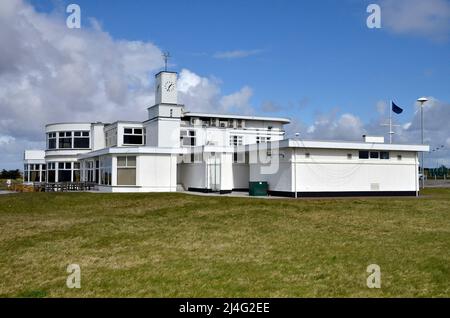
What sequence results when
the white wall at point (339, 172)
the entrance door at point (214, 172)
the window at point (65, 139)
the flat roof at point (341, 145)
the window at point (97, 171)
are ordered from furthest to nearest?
the window at point (65, 139), the window at point (97, 171), the entrance door at point (214, 172), the white wall at point (339, 172), the flat roof at point (341, 145)

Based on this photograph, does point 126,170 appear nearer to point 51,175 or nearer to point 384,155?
point 51,175

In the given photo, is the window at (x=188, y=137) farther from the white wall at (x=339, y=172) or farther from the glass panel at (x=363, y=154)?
the glass panel at (x=363, y=154)

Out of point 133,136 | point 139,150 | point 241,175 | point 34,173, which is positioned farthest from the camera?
point 34,173

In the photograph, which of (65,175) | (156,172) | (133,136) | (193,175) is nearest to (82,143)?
(65,175)

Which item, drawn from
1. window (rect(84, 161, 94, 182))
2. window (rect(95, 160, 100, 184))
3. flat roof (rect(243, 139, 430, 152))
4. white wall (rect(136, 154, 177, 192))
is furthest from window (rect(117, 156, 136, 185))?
flat roof (rect(243, 139, 430, 152))

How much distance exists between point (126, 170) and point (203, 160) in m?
5.47

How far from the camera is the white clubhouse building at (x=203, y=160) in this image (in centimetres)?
2867

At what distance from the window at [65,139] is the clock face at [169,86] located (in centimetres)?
1117

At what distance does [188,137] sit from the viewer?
4328 centimetres

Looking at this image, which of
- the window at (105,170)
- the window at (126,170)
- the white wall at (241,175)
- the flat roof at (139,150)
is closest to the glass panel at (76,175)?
the window at (105,170)

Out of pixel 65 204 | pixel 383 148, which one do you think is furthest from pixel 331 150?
pixel 65 204
